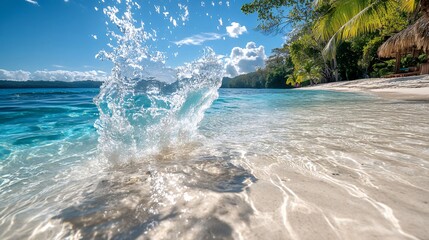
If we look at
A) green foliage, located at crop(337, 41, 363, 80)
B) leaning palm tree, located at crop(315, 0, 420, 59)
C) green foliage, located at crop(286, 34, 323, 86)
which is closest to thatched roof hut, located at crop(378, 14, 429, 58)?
leaning palm tree, located at crop(315, 0, 420, 59)

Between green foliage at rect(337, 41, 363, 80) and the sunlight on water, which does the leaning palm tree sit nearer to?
the sunlight on water

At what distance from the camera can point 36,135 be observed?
477 cm

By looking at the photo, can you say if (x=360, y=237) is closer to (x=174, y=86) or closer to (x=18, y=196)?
(x=18, y=196)

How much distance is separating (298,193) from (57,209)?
1756 mm

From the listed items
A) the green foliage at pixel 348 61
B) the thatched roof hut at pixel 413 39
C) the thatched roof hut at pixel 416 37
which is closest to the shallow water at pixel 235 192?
the thatched roof hut at pixel 416 37

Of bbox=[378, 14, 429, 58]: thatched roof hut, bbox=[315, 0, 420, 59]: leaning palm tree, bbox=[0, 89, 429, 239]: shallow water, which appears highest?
bbox=[315, 0, 420, 59]: leaning palm tree

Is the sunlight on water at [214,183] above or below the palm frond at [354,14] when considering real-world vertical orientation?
below

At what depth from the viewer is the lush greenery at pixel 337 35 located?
30.7 ft

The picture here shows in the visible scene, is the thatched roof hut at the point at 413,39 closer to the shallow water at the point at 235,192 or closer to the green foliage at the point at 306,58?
the shallow water at the point at 235,192

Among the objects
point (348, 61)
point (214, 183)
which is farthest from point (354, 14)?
point (348, 61)

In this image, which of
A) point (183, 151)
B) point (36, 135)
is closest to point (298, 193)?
point (183, 151)

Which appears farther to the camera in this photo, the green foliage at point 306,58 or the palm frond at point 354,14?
the green foliage at point 306,58

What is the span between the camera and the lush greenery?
9.35 meters

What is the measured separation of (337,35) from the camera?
13.4 m
